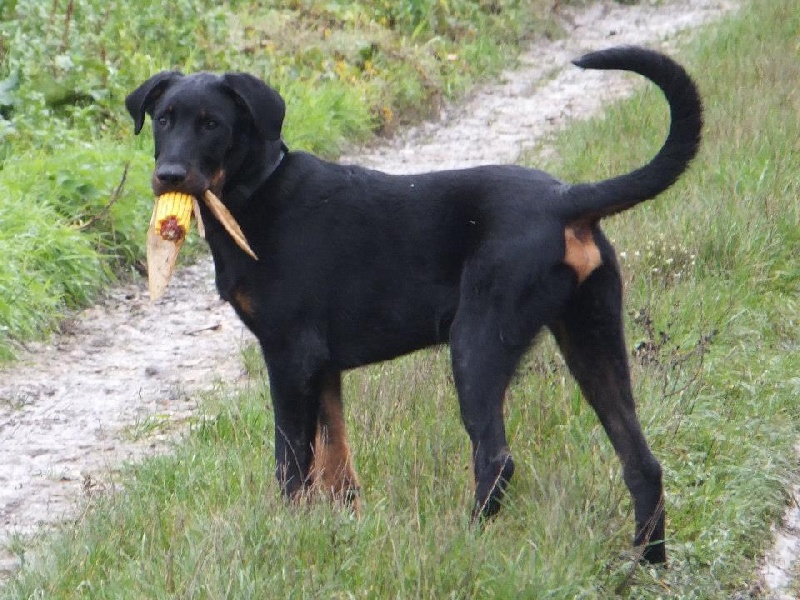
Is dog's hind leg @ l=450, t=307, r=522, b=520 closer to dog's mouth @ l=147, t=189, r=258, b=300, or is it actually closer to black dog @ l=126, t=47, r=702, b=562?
black dog @ l=126, t=47, r=702, b=562

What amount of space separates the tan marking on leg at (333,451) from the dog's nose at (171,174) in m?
0.88

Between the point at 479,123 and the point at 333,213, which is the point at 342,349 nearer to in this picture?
the point at 333,213

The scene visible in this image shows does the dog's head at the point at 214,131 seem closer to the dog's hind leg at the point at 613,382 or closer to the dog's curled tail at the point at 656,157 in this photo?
the dog's curled tail at the point at 656,157

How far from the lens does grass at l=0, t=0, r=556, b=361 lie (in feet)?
24.2

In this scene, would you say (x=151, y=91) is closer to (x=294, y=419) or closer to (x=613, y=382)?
(x=294, y=419)

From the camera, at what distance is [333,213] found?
14.4 feet

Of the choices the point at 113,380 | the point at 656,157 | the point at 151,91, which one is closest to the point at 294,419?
the point at 151,91

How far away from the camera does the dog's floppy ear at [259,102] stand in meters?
4.37

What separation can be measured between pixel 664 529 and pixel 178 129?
214 cm

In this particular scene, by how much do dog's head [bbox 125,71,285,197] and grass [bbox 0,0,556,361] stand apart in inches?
102

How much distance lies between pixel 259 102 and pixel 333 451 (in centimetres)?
126

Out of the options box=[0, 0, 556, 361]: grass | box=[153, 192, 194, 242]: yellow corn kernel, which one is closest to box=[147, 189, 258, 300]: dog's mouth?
box=[153, 192, 194, 242]: yellow corn kernel

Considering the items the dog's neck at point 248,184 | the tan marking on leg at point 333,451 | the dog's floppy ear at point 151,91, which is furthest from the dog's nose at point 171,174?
the tan marking on leg at point 333,451

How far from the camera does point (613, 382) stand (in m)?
4.11
